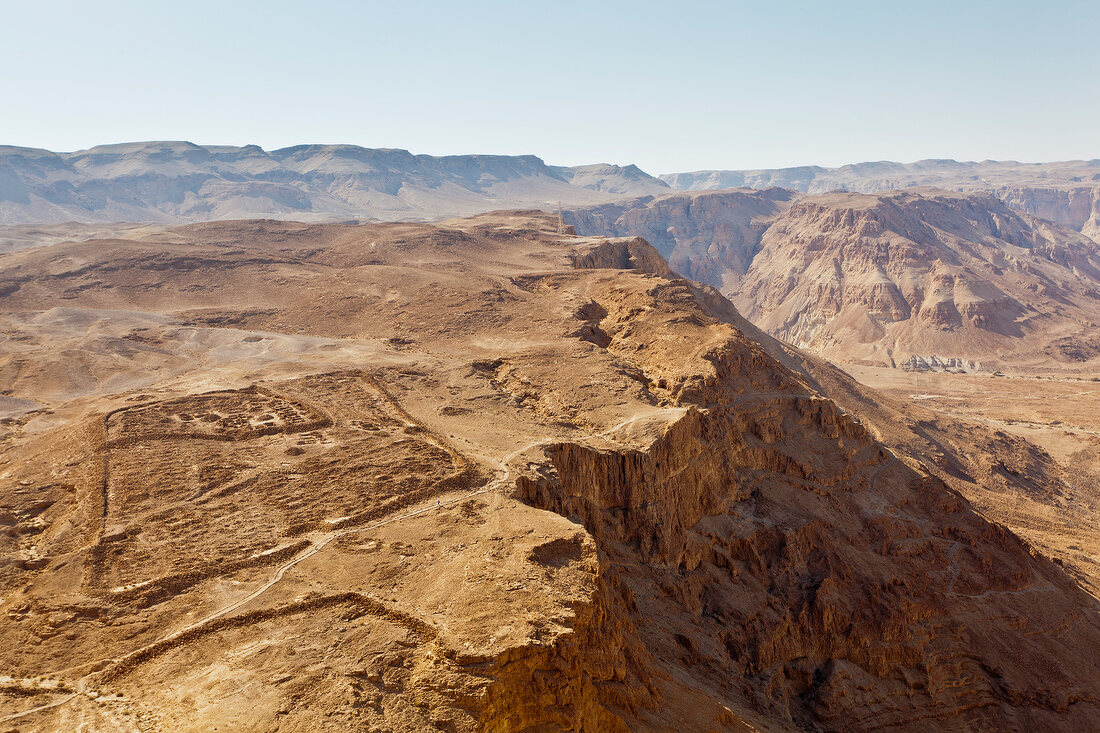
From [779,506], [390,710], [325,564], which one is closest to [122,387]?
[325,564]

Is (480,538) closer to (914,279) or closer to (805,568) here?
(805,568)

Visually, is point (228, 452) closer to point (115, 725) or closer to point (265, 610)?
point (265, 610)

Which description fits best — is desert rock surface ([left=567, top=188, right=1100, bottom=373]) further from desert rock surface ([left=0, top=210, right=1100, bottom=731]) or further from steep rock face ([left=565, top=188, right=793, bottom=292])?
desert rock surface ([left=0, top=210, right=1100, bottom=731])

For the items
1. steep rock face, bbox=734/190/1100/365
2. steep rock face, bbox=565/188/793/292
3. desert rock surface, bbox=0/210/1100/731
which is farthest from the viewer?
steep rock face, bbox=565/188/793/292

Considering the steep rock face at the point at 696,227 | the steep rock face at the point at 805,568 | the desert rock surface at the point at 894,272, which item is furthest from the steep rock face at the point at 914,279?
the steep rock face at the point at 805,568

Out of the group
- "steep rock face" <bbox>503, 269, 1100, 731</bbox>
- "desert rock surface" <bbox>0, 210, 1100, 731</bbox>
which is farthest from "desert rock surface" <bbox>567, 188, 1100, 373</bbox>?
"desert rock surface" <bbox>0, 210, 1100, 731</bbox>

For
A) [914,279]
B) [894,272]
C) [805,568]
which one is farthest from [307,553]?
[894,272]
